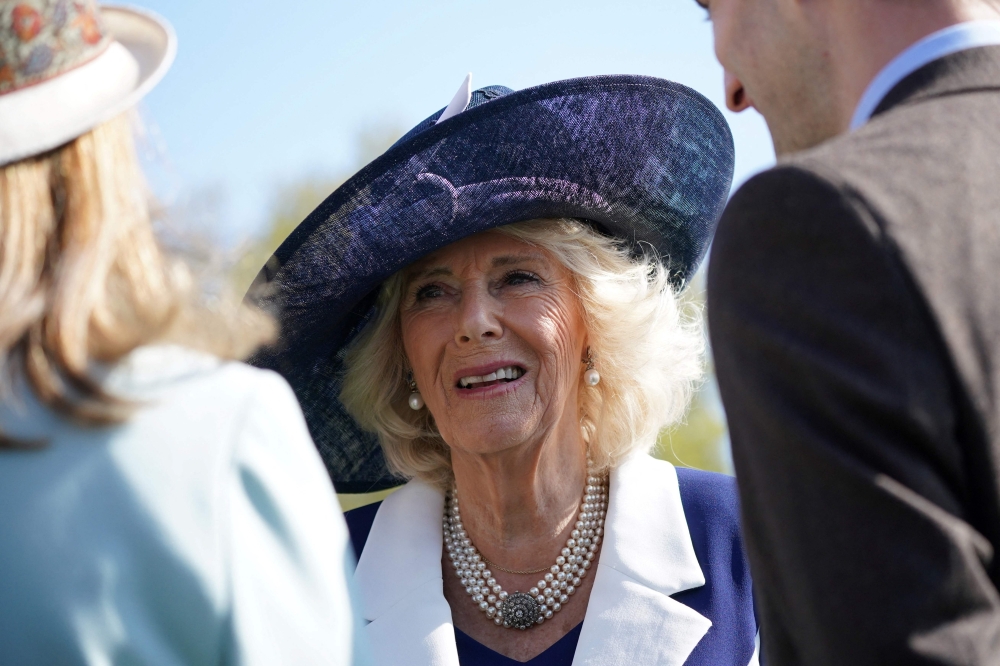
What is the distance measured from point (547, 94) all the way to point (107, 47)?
1876mm

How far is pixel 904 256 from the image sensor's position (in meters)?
1.19

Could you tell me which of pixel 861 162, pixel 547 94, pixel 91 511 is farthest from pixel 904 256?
pixel 547 94

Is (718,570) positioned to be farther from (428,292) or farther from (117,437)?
(117,437)

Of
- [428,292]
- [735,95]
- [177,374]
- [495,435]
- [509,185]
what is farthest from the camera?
[428,292]

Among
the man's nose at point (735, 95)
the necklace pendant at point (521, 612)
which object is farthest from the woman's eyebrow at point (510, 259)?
the man's nose at point (735, 95)

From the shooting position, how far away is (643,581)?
3102mm

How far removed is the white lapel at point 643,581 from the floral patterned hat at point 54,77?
86.6 inches

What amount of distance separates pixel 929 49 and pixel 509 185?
6.19ft

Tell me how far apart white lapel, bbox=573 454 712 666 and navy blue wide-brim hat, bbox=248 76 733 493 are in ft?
3.15

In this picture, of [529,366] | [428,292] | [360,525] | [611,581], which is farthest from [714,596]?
[428,292]

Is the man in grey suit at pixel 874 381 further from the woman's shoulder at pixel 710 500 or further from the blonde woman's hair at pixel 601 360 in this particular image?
the blonde woman's hair at pixel 601 360

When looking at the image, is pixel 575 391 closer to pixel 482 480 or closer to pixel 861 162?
pixel 482 480

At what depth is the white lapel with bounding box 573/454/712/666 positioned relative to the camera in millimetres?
2945

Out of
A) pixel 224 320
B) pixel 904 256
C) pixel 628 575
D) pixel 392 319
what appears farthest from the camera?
A: pixel 392 319
